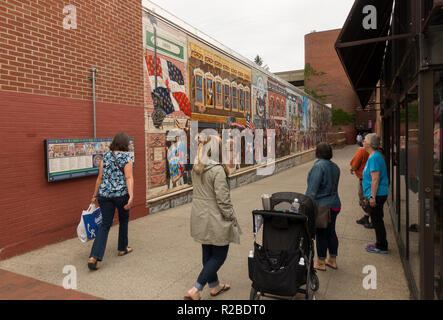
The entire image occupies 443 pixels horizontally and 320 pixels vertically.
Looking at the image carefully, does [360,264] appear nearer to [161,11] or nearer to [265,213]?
[265,213]

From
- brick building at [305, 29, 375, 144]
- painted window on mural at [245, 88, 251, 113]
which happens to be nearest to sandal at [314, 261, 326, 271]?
painted window on mural at [245, 88, 251, 113]

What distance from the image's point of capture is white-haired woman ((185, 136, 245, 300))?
3.18m

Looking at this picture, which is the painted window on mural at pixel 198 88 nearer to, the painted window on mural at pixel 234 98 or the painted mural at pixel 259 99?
the painted window on mural at pixel 234 98

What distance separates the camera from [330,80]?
41.4 m

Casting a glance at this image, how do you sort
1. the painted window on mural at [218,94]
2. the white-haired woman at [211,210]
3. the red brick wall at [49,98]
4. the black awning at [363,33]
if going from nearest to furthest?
the white-haired woman at [211,210] → the black awning at [363,33] → the red brick wall at [49,98] → the painted window on mural at [218,94]

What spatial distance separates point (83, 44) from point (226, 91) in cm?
587

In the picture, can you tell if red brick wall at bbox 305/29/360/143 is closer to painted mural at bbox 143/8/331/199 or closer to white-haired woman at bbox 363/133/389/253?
painted mural at bbox 143/8/331/199

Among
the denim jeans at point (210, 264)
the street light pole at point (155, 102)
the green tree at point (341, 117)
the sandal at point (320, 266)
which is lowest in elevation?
the sandal at point (320, 266)

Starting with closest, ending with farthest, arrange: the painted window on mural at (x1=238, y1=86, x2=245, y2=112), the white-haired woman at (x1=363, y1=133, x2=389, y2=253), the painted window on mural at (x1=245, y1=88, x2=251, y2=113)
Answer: the white-haired woman at (x1=363, y1=133, x2=389, y2=253) → the painted window on mural at (x1=238, y1=86, x2=245, y2=112) → the painted window on mural at (x1=245, y1=88, x2=251, y2=113)

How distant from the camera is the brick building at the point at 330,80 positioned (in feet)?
132

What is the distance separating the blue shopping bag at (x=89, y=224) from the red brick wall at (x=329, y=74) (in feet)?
132

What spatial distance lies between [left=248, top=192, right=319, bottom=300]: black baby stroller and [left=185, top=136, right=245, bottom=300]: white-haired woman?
1.08ft

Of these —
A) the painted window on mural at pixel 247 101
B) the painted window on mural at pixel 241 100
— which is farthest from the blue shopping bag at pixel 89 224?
the painted window on mural at pixel 247 101

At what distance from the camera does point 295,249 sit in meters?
2.97
